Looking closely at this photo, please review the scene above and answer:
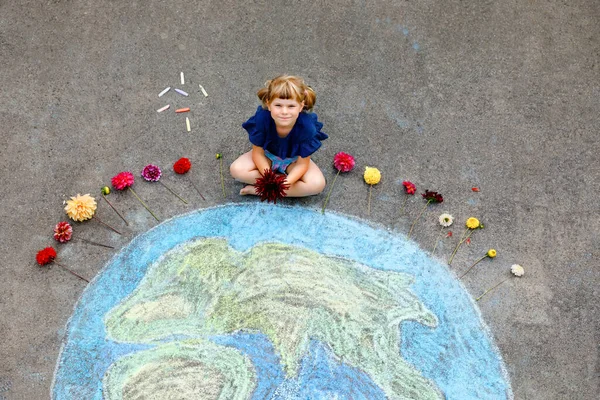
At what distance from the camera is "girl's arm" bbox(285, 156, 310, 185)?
240 centimetres

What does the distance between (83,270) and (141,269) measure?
222 millimetres

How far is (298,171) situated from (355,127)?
0.45 m

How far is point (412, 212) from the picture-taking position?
2.54m

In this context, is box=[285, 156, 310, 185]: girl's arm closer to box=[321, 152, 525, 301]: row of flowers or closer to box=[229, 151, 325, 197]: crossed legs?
box=[229, 151, 325, 197]: crossed legs

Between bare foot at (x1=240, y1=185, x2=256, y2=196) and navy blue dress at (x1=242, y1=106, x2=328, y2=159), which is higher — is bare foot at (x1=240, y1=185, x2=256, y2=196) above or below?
below

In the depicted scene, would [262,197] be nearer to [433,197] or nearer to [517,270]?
[433,197]

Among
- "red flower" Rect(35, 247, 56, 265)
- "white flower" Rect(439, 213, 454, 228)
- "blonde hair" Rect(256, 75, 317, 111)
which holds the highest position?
"blonde hair" Rect(256, 75, 317, 111)

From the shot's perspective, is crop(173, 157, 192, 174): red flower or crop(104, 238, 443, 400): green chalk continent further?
crop(173, 157, 192, 174): red flower

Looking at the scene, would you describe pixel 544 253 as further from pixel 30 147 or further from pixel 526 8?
pixel 30 147

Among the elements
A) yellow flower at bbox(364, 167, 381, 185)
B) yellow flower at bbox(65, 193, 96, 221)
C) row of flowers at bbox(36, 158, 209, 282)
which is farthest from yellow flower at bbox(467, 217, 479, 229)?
yellow flower at bbox(65, 193, 96, 221)

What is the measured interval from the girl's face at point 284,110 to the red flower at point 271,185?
0.74 ft

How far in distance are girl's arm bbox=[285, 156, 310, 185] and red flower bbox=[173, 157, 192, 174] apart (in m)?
0.45

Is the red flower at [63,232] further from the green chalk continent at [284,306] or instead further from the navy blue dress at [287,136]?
the navy blue dress at [287,136]

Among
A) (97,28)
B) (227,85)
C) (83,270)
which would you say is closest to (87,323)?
(83,270)
